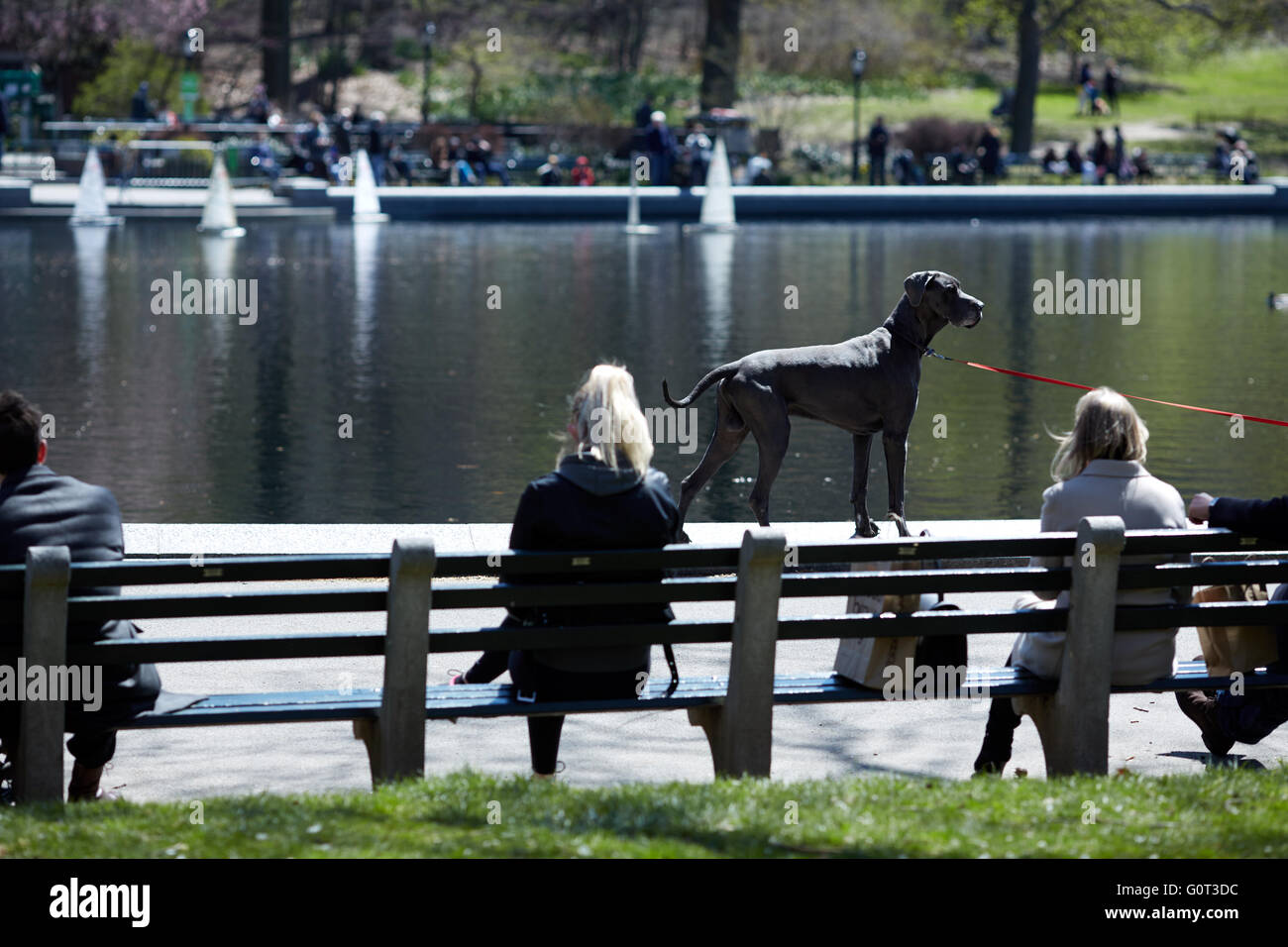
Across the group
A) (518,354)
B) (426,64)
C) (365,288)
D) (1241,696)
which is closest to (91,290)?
(365,288)

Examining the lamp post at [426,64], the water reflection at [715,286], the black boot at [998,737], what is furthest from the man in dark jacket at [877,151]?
the black boot at [998,737]

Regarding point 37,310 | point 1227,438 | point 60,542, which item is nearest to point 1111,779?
point 60,542

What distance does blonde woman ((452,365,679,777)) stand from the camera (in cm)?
570

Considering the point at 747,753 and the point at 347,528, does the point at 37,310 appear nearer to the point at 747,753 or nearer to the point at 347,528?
the point at 347,528

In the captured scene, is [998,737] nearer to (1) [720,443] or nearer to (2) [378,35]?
(1) [720,443]

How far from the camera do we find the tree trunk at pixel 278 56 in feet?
166

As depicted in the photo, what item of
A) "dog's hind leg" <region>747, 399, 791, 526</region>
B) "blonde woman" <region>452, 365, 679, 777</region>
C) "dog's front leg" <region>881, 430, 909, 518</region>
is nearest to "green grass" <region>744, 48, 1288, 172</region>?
"dog's front leg" <region>881, 430, 909, 518</region>

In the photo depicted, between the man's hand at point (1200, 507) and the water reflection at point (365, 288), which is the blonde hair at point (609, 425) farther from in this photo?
the water reflection at point (365, 288)

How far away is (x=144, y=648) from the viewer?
17.5 ft

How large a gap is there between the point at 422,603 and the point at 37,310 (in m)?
16.5

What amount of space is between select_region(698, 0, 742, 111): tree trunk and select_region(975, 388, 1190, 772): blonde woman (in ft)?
141

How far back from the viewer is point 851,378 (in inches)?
314

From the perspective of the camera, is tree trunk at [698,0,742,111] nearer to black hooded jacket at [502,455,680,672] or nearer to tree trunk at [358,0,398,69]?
tree trunk at [358,0,398,69]

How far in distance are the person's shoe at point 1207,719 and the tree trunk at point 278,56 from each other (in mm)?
47176
